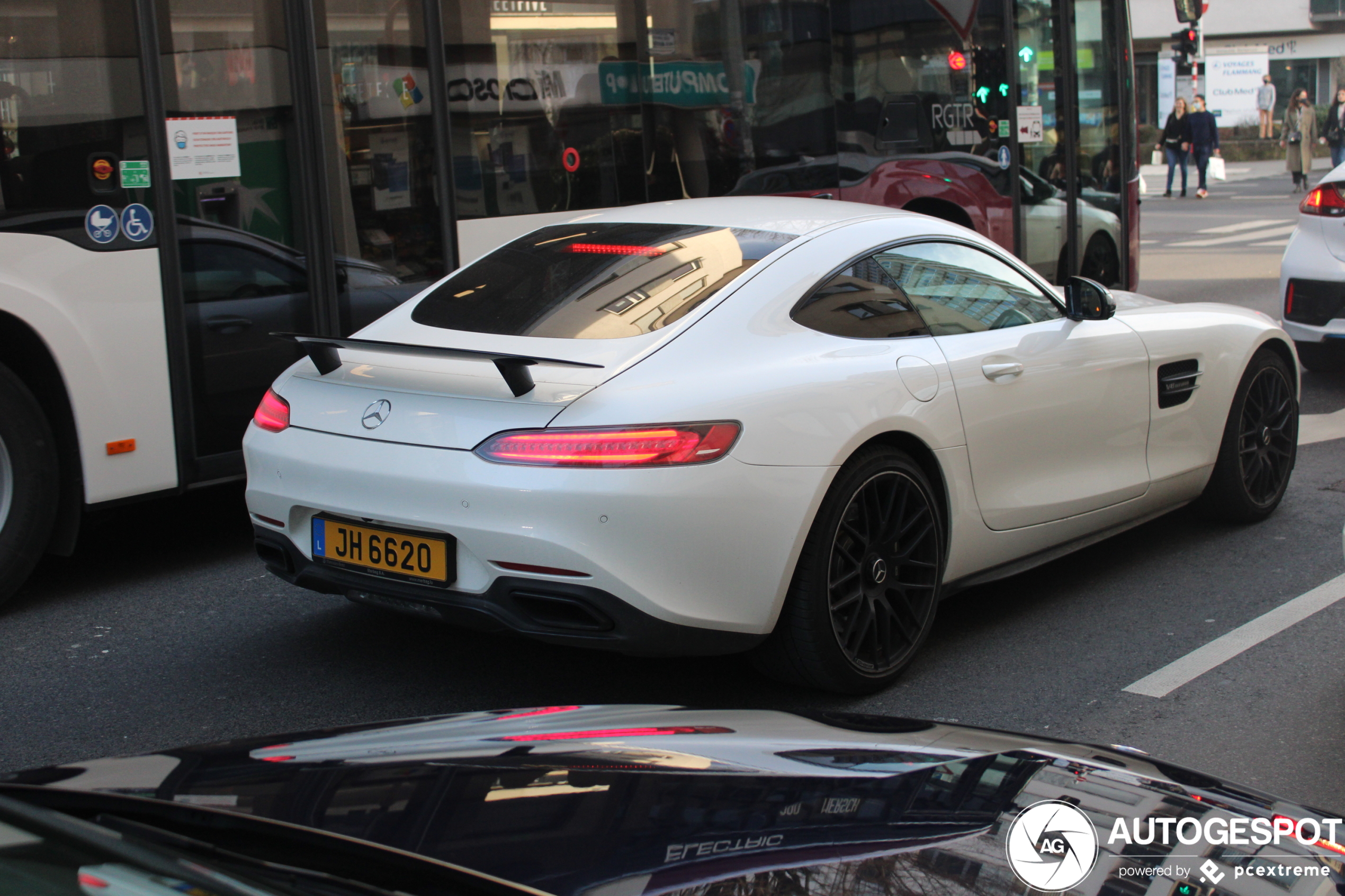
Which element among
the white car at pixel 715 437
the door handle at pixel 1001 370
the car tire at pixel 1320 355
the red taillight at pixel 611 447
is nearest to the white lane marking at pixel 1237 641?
the white car at pixel 715 437

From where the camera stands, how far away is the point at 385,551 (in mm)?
3719

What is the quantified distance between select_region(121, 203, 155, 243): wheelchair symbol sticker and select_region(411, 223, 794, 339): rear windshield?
141 centimetres

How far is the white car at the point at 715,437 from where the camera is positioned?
3494 millimetres

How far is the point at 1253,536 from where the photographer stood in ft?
18.9

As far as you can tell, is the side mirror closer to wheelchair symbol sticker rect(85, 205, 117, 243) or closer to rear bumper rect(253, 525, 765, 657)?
rear bumper rect(253, 525, 765, 657)

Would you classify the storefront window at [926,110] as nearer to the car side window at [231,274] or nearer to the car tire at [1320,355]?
the car tire at [1320,355]

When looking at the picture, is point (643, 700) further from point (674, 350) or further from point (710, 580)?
point (674, 350)

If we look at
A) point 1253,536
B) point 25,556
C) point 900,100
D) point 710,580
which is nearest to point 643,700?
point 710,580

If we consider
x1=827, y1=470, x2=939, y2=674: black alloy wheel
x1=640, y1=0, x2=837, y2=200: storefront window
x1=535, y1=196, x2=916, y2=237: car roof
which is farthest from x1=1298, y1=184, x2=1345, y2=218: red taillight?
x1=827, y1=470, x2=939, y2=674: black alloy wheel

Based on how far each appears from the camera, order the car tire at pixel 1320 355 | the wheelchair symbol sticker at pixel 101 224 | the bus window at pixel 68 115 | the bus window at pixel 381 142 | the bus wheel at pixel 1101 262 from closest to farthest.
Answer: the bus window at pixel 68 115 < the wheelchair symbol sticker at pixel 101 224 < the bus window at pixel 381 142 < the car tire at pixel 1320 355 < the bus wheel at pixel 1101 262

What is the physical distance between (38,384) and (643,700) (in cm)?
269

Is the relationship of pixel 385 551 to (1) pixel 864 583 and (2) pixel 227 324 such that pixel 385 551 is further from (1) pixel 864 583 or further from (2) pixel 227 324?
(2) pixel 227 324

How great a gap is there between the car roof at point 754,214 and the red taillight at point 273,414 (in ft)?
4.08

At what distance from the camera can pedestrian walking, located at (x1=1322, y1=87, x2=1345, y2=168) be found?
2722 cm
